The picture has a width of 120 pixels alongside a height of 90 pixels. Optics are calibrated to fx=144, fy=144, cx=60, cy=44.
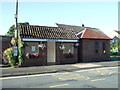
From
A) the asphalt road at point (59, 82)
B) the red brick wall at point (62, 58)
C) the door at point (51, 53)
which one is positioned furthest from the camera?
the door at point (51, 53)

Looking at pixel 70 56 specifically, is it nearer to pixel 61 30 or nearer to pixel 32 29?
pixel 61 30

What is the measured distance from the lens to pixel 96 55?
74.2 ft

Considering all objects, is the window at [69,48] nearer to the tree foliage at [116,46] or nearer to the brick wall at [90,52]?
the brick wall at [90,52]

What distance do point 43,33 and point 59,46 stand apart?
267cm

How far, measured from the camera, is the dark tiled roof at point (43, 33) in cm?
1745

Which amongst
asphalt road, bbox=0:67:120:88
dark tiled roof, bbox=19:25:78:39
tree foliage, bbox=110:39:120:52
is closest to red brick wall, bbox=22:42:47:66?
dark tiled roof, bbox=19:25:78:39

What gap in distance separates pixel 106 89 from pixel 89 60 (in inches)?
563

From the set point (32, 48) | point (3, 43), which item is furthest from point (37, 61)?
point (3, 43)

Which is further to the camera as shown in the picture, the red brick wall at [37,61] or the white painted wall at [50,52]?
the white painted wall at [50,52]

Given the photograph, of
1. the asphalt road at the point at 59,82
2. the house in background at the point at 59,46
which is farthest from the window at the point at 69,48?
the asphalt road at the point at 59,82

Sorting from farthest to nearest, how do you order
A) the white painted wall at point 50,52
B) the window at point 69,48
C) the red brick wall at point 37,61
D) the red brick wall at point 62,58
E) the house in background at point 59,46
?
1. the window at point 69,48
2. the white painted wall at point 50,52
3. the red brick wall at point 62,58
4. the house in background at point 59,46
5. the red brick wall at point 37,61

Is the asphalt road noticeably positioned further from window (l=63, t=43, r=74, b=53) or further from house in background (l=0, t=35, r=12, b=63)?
window (l=63, t=43, r=74, b=53)

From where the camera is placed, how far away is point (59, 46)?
61.7 ft

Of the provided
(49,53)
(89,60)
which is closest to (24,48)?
(49,53)
